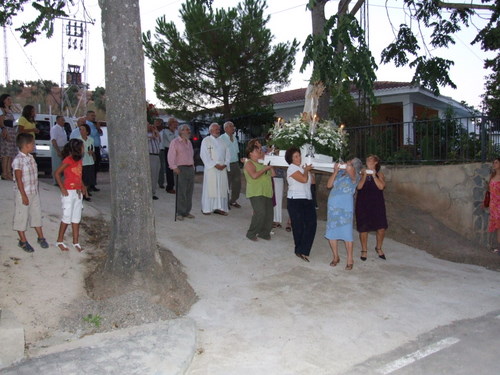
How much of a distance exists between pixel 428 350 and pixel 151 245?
3.25 m

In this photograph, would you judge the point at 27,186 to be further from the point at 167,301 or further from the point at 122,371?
the point at 122,371

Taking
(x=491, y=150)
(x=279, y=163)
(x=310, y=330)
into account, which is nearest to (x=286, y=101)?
(x=491, y=150)

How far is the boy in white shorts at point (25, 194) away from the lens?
6.90 m

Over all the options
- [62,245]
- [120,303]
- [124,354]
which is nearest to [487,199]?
[120,303]

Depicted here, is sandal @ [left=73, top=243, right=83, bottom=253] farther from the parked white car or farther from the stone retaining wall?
the parked white car

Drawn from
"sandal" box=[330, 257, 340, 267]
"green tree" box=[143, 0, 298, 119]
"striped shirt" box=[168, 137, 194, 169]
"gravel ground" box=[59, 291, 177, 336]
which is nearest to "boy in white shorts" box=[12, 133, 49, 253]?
"gravel ground" box=[59, 291, 177, 336]

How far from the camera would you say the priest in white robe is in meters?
10.3

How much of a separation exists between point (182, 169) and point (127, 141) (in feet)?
12.4

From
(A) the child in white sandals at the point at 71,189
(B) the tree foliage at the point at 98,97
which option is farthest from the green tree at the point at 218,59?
(B) the tree foliage at the point at 98,97

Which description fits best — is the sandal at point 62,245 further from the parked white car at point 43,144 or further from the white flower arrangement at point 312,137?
the parked white car at point 43,144

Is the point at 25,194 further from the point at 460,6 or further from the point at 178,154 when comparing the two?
the point at 460,6

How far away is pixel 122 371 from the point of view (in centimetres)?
463

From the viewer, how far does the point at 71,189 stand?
291 inches

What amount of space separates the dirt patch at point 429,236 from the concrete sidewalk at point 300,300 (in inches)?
24.9
